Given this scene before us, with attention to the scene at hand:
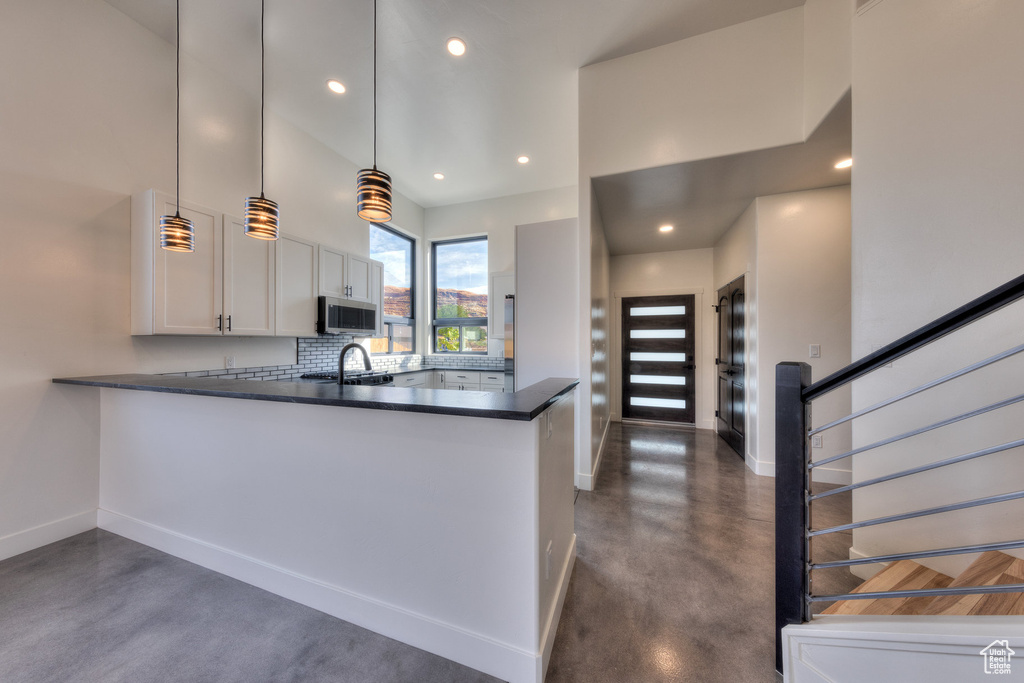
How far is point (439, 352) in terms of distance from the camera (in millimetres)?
5895

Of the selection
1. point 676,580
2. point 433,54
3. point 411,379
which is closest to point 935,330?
point 676,580

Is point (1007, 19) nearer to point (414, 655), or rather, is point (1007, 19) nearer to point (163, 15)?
point (414, 655)

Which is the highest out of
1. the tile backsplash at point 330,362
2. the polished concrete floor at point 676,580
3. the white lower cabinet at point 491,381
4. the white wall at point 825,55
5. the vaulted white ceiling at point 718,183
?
the white wall at point 825,55

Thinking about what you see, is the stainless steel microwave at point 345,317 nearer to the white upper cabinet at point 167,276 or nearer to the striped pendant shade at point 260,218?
the white upper cabinet at point 167,276

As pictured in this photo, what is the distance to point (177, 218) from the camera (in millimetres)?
2264

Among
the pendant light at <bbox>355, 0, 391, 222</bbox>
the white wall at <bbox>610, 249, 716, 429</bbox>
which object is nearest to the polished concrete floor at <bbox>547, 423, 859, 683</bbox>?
the white wall at <bbox>610, 249, 716, 429</bbox>

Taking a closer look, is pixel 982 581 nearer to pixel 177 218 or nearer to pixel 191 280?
pixel 177 218

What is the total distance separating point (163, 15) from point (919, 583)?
5.65 meters

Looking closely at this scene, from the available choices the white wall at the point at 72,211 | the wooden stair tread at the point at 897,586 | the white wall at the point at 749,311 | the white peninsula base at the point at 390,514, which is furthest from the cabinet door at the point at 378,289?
the wooden stair tread at the point at 897,586

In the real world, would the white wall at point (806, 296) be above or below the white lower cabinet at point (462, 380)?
above

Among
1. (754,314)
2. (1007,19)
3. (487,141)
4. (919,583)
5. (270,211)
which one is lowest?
(919,583)

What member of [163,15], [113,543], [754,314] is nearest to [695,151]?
[754,314]

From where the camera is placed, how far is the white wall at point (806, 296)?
3.21 m

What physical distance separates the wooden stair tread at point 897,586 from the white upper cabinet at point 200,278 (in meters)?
4.21
